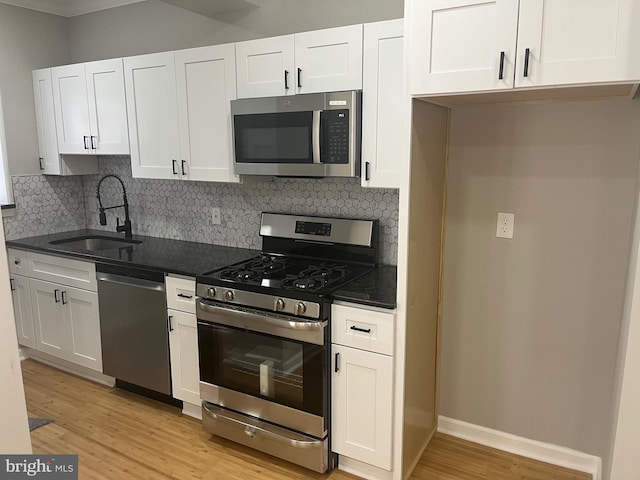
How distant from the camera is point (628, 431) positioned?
1.67m

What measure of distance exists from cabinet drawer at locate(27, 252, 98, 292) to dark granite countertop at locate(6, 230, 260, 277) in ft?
0.18

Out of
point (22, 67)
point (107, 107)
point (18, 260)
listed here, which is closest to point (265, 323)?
point (107, 107)

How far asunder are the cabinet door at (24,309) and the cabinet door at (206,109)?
1693 mm

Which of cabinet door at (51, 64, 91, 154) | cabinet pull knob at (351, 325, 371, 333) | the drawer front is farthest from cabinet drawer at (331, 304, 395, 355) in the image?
the drawer front

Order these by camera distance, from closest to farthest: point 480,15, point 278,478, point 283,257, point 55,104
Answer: point 480,15 → point 278,478 → point 283,257 → point 55,104

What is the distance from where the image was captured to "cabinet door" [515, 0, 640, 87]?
1.59m

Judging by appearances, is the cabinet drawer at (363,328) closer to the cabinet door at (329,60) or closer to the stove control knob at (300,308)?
the stove control knob at (300,308)

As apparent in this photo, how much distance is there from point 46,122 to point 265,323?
2.66 metres

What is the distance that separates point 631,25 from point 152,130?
2.66 metres

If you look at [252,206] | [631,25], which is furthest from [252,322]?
[631,25]

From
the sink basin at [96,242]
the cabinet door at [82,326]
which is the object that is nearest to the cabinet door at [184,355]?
the cabinet door at [82,326]

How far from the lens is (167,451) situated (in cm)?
268

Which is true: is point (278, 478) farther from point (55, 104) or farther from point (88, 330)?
point (55, 104)

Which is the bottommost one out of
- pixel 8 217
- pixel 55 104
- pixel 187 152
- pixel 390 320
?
pixel 390 320
